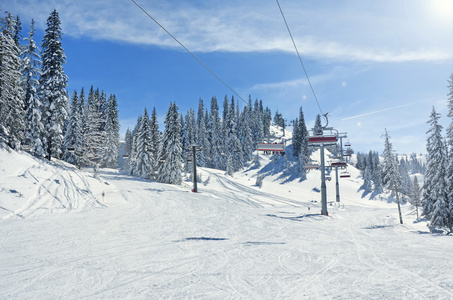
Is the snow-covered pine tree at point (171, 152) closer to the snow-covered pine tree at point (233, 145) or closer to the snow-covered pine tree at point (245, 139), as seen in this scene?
the snow-covered pine tree at point (233, 145)

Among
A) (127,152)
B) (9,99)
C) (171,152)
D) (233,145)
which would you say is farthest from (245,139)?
(9,99)

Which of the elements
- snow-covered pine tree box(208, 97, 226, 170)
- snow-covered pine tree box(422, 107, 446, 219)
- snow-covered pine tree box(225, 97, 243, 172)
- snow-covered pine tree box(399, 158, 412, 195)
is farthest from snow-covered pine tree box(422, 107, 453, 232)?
snow-covered pine tree box(399, 158, 412, 195)

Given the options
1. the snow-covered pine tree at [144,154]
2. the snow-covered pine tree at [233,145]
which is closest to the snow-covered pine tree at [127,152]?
the snow-covered pine tree at [144,154]

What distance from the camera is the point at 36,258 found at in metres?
7.38

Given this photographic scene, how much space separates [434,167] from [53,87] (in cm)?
4314

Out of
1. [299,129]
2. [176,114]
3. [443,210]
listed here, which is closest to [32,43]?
[176,114]

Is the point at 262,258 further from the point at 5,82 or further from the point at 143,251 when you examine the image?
the point at 5,82

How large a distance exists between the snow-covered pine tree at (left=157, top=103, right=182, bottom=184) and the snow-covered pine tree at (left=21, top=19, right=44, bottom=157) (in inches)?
764

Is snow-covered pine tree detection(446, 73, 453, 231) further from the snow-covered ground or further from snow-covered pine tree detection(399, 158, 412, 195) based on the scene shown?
snow-covered pine tree detection(399, 158, 412, 195)

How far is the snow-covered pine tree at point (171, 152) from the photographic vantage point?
4334 cm

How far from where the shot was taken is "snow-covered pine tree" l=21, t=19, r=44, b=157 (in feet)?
87.4

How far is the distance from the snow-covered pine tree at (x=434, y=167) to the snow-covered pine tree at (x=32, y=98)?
1641 inches

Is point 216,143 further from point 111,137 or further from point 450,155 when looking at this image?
point 450,155

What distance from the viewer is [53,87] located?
28859 mm
